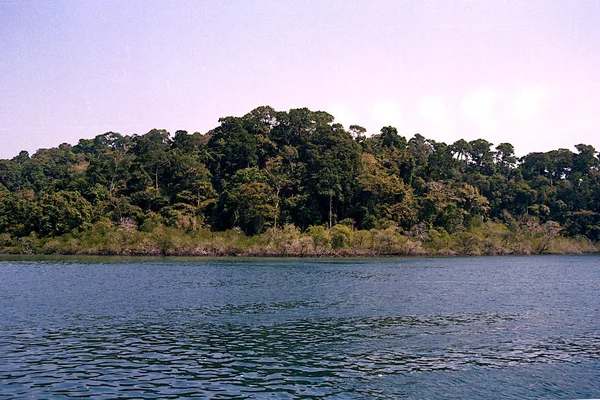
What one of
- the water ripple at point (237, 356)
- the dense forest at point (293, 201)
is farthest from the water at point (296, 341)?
the dense forest at point (293, 201)

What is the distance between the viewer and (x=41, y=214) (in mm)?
86625

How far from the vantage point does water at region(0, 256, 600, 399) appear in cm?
1502

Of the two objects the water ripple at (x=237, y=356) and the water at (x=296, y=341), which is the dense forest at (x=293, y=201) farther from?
the water ripple at (x=237, y=356)

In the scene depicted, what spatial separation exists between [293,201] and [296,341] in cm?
7280

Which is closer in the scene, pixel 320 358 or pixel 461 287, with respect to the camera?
pixel 320 358

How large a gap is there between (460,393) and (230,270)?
4241 cm

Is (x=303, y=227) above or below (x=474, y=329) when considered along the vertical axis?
above

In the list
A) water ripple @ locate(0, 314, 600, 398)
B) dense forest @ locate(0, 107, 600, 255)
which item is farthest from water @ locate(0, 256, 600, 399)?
dense forest @ locate(0, 107, 600, 255)

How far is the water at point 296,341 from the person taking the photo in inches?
591

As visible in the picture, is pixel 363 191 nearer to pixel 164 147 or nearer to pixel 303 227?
pixel 303 227

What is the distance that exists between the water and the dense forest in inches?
1861

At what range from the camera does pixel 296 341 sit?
20.9 m

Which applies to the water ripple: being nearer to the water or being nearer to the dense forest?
the water

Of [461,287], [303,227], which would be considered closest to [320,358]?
[461,287]
